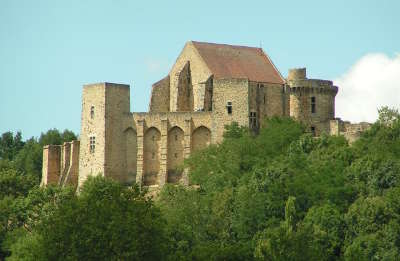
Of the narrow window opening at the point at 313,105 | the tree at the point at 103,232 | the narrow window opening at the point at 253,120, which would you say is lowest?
the tree at the point at 103,232

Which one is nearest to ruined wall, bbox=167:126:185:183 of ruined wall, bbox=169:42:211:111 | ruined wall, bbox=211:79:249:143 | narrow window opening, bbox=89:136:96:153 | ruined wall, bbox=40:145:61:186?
ruined wall, bbox=169:42:211:111

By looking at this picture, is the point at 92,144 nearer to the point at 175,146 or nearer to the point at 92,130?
the point at 92,130

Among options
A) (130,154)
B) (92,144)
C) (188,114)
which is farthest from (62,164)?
(188,114)

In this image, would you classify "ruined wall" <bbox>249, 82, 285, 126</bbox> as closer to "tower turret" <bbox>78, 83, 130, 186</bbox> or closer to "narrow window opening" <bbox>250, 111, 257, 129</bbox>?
"narrow window opening" <bbox>250, 111, 257, 129</bbox>

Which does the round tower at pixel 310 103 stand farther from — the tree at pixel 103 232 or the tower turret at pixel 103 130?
the tree at pixel 103 232

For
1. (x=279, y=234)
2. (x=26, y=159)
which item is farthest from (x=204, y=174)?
(x=26, y=159)

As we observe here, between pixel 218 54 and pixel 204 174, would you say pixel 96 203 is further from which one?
pixel 218 54

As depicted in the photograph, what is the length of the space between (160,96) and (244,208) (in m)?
18.5

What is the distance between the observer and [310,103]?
3819 inches

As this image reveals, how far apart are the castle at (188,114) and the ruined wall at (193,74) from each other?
0.06 metres

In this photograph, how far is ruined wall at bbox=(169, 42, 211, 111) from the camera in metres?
98.0

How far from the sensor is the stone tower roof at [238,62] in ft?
322

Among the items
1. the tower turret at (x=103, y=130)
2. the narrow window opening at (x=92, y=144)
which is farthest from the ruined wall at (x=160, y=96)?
the narrow window opening at (x=92, y=144)

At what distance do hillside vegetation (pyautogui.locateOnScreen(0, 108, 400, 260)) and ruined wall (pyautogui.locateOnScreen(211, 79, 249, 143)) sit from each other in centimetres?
86
